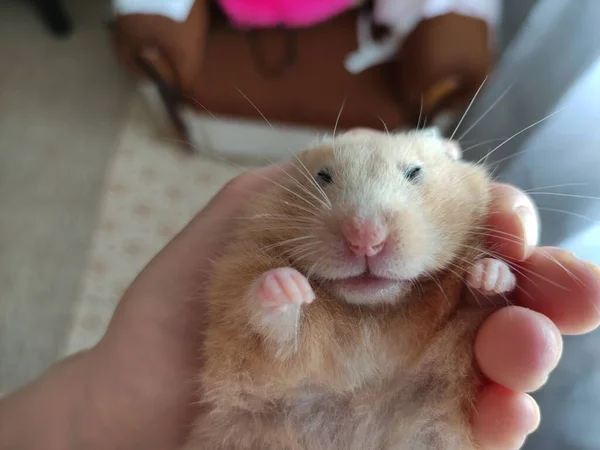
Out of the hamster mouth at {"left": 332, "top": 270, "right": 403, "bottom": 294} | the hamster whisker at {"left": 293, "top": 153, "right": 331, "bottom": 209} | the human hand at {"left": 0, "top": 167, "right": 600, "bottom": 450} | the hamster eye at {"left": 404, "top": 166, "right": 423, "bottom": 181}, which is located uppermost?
the hamster whisker at {"left": 293, "top": 153, "right": 331, "bottom": 209}

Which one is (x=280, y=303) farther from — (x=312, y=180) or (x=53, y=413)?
(x=53, y=413)

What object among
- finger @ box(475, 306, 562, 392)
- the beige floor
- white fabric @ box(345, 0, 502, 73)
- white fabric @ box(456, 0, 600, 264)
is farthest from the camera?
the beige floor

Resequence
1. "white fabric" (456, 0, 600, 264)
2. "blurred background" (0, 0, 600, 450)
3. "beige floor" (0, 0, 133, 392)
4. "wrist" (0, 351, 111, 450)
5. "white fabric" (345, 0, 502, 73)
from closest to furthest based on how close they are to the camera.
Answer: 1. "white fabric" (456, 0, 600, 264)
2. "wrist" (0, 351, 111, 450)
3. "blurred background" (0, 0, 600, 450)
4. "white fabric" (345, 0, 502, 73)
5. "beige floor" (0, 0, 133, 392)

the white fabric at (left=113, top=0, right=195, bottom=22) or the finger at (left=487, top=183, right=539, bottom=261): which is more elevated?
the white fabric at (left=113, top=0, right=195, bottom=22)

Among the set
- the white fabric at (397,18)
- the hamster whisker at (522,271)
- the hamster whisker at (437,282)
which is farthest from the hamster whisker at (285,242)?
the white fabric at (397,18)

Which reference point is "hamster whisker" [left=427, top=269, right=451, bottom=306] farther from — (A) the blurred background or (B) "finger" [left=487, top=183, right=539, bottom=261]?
(A) the blurred background

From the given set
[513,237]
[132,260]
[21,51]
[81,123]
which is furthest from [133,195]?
[513,237]

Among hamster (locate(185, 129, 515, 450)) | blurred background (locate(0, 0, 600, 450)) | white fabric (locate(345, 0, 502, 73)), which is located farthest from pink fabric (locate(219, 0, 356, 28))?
hamster (locate(185, 129, 515, 450))
